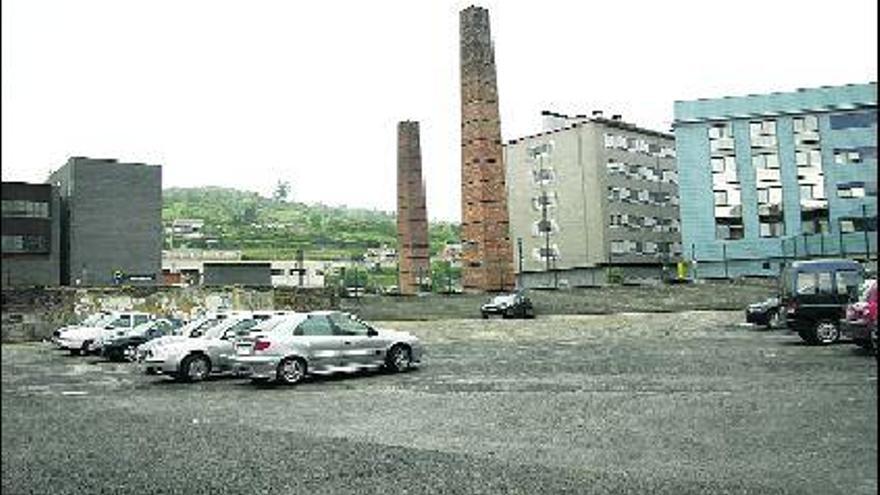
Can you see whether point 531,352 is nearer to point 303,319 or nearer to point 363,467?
point 303,319

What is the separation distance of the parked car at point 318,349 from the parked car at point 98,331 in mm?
12552

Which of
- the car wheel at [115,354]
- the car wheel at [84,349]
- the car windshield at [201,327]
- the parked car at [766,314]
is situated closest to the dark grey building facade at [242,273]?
the car wheel at [84,349]

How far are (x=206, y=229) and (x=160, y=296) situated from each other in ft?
363

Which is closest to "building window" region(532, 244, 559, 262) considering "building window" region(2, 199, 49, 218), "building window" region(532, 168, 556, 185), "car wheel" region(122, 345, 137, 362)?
"building window" region(532, 168, 556, 185)

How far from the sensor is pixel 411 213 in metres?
62.9

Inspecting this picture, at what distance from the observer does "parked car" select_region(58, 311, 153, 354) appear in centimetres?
2678

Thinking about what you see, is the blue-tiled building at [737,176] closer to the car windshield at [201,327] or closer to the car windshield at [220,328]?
the car windshield at [201,327]

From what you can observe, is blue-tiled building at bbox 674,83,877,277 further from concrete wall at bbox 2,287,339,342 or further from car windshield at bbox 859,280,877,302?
car windshield at bbox 859,280,877,302

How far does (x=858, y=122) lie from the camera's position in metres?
2.68

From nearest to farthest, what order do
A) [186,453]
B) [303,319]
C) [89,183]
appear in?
[186,453] → [303,319] → [89,183]

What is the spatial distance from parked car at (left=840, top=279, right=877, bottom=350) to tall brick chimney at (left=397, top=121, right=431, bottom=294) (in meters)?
48.0

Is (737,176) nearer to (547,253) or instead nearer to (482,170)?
(482,170)

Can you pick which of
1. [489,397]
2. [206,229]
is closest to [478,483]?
[489,397]

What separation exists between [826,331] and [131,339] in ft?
67.6
